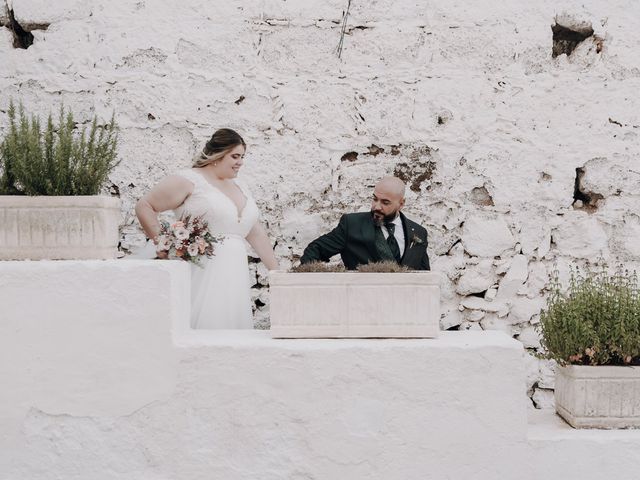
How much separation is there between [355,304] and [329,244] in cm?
137

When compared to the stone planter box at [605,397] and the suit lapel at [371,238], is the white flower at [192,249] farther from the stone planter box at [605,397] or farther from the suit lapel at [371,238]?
the stone planter box at [605,397]

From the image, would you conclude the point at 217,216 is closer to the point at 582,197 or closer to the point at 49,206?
the point at 49,206

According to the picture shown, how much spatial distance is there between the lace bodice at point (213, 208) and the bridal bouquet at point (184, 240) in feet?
1.94

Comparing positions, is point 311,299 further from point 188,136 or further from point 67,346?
point 188,136

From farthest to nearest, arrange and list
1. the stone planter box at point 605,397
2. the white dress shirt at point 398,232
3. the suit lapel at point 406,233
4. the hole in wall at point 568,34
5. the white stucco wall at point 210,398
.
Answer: the hole in wall at point 568,34
the white dress shirt at point 398,232
the suit lapel at point 406,233
the stone planter box at point 605,397
the white stucco wall at point 210,398

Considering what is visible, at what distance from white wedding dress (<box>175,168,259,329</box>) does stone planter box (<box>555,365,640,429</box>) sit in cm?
177

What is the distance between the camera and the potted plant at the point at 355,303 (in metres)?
2.96

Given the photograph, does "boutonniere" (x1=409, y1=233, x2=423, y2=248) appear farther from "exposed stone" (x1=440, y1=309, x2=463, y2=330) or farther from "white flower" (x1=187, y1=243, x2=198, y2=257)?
"white flower" (x1=187, y1=243, x2=198, y2=257)

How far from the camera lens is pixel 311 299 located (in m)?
2.98

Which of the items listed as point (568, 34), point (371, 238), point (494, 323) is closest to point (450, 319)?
point (494, 323)

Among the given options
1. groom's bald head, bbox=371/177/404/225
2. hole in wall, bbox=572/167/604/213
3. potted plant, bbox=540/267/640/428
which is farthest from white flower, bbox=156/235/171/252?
hole in wall, bbox=572/167/604/213

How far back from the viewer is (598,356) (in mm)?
3199

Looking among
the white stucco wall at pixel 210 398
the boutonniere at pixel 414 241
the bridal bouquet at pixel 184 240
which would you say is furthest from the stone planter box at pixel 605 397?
the bridal bouquet at pixel 184 240

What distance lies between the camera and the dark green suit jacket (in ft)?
13.8
